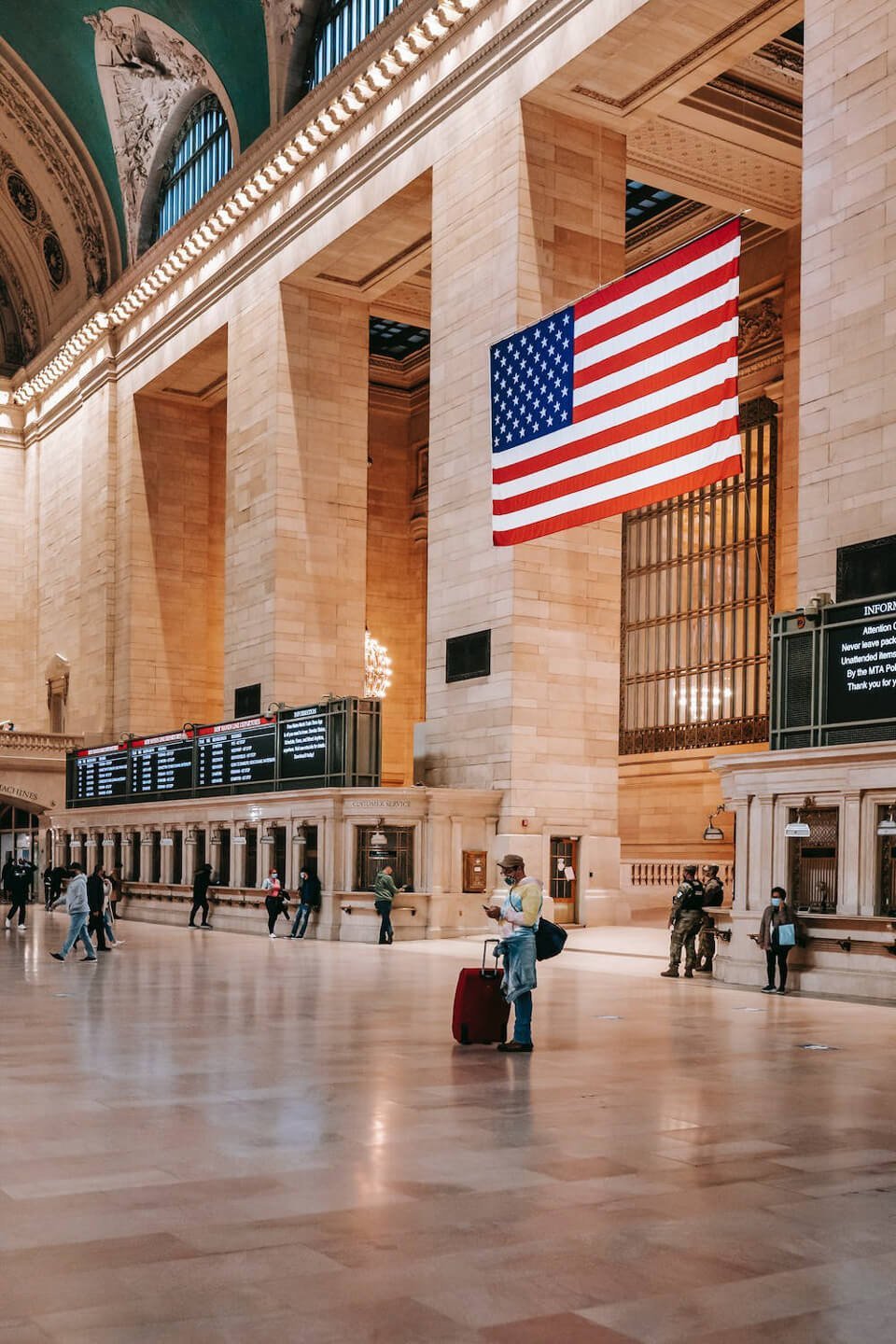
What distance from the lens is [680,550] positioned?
98.6 feet

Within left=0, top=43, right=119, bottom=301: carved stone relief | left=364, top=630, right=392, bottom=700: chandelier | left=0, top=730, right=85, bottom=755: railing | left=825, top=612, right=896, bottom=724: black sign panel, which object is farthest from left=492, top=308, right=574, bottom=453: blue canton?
left=0, top=43, right=119, bottom=301: carved stone relief

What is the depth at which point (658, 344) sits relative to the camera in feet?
54.0

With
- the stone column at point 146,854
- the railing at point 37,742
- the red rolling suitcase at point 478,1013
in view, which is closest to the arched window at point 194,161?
the railing at point 37,742

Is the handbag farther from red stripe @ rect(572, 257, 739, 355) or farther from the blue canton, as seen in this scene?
the blue canton

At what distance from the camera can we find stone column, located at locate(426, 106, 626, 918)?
21906 millimetres

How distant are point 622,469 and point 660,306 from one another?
196 centimetres

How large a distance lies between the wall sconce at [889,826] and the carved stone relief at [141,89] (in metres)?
23.6

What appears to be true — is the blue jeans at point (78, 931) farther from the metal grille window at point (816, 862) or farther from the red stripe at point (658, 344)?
the red stripe at point (658, 344)

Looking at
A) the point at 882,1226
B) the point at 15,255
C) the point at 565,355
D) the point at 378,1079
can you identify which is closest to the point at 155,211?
the point at 15,255

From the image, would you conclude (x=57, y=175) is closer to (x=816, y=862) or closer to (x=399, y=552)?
(x=399, y=552)

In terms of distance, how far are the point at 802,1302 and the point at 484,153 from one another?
70.2 feet

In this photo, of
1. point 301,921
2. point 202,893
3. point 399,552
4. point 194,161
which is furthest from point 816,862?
point 399,552

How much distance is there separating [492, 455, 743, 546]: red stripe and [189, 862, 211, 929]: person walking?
962 cm

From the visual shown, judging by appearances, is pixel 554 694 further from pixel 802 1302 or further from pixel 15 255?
pixel 15 255
